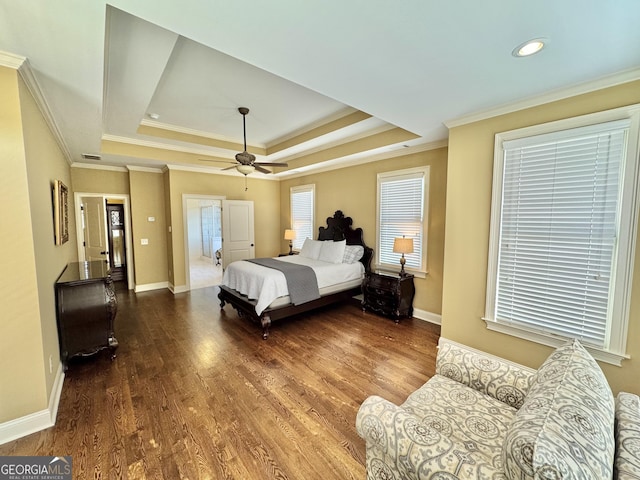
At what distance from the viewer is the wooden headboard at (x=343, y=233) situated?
16.0ft

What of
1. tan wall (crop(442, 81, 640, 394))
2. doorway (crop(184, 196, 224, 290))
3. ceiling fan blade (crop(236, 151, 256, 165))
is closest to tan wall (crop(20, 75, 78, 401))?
ceiling fan blade (crop(236, 151, 256, 165))

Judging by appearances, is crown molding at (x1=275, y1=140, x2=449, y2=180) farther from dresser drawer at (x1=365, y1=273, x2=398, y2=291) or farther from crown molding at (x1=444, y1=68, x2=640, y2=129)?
dresser drawer at (x1=365, y1=273, x2=398, y2=291)

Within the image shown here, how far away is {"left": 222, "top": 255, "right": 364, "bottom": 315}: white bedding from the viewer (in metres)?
3.58

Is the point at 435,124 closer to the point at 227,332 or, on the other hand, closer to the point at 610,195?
the point at 610,195

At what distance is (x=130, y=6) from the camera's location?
138 cm

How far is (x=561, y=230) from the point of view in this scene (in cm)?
230

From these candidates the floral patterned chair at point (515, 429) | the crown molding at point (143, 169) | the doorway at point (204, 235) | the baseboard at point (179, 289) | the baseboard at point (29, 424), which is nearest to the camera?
the floral patterned chair at point (515, 429)

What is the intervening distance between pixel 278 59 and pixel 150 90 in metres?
1.56

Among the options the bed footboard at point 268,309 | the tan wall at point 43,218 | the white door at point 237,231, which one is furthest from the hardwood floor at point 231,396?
the white door at point 237,231

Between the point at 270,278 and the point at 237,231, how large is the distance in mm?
2930

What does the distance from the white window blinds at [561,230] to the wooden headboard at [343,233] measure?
7.88 ft

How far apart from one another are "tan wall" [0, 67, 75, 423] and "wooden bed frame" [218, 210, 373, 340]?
2.03 metres

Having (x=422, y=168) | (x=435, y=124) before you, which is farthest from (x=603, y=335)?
(x=422, y=168)

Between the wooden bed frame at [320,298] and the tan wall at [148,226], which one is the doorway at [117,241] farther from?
the wooden bed frame at [320,298]
